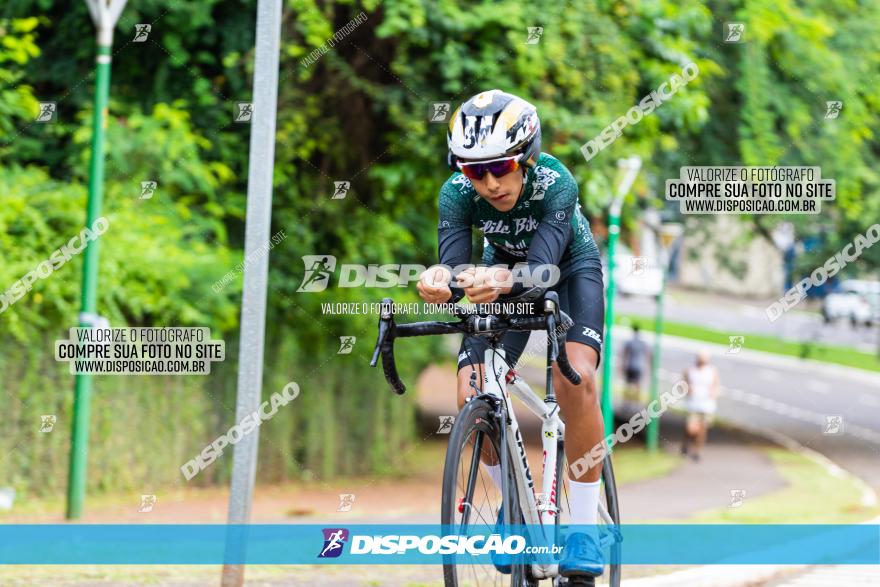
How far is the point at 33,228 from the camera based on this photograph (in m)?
12.2

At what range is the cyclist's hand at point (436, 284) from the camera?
14.8 ft

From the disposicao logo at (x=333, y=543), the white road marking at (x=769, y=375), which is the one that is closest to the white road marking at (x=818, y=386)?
the white road marking at (x=769, y=375)

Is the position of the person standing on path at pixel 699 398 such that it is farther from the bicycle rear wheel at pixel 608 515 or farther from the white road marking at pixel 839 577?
the bicycle rear wheel at pixel 608 515

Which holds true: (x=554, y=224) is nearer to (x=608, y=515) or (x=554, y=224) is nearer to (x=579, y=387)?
(x=579, y=387)

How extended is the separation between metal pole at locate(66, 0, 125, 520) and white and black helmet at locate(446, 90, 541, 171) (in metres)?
7.34

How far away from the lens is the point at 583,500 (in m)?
5.33

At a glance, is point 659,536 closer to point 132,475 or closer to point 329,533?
point 329,533

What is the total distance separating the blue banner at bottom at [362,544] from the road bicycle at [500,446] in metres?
0.24

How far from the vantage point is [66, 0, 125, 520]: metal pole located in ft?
37.2

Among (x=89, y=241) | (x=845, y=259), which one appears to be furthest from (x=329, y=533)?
(x=845, y=259)

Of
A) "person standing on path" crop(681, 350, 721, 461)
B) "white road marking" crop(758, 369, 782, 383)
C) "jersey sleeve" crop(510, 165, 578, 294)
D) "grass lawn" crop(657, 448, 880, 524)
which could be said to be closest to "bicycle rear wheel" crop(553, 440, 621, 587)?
"jersey sleeve" crop(510, 165, 578, 294)

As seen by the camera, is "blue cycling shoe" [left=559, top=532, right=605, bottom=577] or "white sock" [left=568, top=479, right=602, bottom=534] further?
"white sock" [left=568, top=479, right=602, bottom=534]

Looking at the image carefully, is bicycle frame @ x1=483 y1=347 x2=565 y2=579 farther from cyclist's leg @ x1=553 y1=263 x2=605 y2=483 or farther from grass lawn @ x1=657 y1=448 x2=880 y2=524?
grass lawn @ x1=657 y1=448 x2=880 y2=524

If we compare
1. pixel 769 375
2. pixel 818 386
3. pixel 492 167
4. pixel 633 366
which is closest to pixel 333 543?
pixel 492 167
